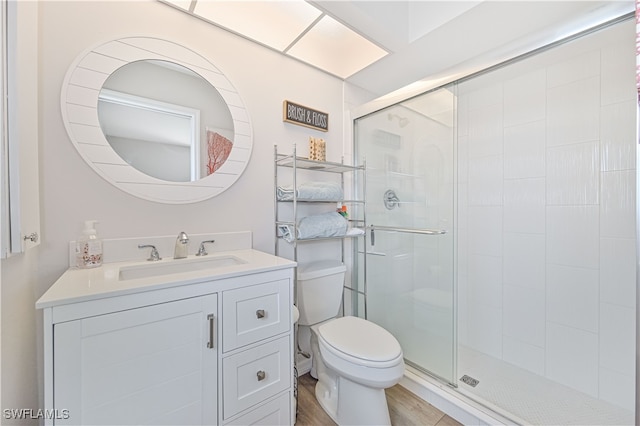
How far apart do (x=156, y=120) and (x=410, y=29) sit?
1443 mm

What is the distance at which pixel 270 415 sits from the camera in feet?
3.47

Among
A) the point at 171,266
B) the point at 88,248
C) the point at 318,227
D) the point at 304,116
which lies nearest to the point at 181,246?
the point at 171,266

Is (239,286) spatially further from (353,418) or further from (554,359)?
(554,359)

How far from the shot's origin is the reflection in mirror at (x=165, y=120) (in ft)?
3.69

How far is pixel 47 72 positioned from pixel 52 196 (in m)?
0.48

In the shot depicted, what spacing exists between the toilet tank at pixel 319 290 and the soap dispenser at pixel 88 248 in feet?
3.06

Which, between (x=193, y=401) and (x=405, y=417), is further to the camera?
(x=405, y=417)

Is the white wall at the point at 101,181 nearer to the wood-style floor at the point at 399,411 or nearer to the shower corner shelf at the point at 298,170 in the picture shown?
the shower corner shelf at the point at 298,170

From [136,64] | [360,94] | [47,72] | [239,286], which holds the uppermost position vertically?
[360,94]

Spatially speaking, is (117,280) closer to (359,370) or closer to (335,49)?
(359,370)

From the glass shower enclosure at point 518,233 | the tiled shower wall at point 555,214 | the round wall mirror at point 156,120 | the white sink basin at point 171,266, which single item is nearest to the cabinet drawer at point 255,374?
the white sink basin at point 171,266

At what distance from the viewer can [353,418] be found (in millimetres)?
1229

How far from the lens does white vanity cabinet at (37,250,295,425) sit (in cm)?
70

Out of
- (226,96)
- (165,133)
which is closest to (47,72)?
(165,133)
